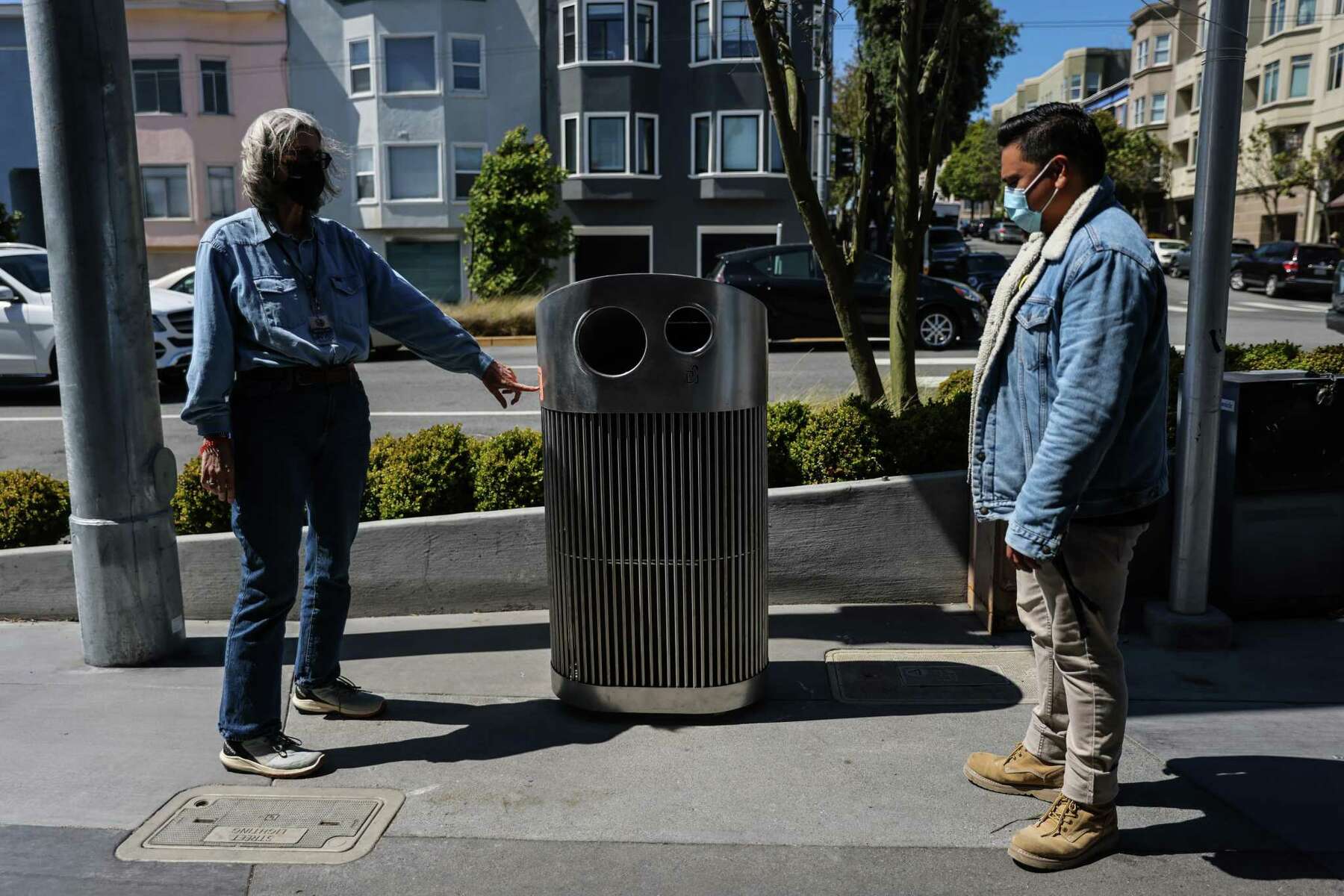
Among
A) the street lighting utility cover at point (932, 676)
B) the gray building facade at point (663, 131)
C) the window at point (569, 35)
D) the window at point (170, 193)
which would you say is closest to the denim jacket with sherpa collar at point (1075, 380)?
the street lighting utility cover at point (932, 676)

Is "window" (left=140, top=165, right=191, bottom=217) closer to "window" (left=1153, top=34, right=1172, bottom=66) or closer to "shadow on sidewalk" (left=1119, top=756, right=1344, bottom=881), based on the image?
"shadow on sidewalk" (left=1119, top=756, right=1344, bottom=881)

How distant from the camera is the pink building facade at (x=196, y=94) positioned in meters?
32.7

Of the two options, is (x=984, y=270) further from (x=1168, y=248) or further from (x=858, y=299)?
(x=1168, y=248)

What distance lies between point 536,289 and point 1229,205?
923 inches

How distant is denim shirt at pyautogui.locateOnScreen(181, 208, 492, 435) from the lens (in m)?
3.50

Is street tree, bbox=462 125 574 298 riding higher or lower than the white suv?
higher

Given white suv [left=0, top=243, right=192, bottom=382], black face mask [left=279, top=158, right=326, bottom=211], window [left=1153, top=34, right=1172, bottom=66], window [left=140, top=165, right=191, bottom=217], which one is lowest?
white suv [left=0, top=243, right=192, bottom=382]

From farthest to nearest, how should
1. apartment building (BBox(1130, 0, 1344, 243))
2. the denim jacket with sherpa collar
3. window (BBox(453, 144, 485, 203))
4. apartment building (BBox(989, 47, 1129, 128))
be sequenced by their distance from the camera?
1. apartment building (BBox(989, 47, 1129, 128))
2. apartment building (BBox(1130, 0, 1344, 243))
3. window (BBox(453, 144, 485, 203))
4. the denim jacket with sherpa collar

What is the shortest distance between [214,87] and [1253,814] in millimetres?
35044

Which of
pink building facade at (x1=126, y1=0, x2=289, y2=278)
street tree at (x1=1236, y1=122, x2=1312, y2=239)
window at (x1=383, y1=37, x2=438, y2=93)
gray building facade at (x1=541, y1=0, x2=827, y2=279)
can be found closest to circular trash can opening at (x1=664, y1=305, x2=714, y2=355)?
gray building facade at (x1=541, y1=0, x2=827, y2=279)

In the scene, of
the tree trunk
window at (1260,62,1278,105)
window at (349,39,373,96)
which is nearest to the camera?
the tree trunk

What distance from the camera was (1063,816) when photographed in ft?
10.2

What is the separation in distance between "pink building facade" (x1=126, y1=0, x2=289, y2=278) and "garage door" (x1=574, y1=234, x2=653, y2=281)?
30.9 ft

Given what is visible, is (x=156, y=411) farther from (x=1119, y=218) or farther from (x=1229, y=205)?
(x=1229, y=205)
